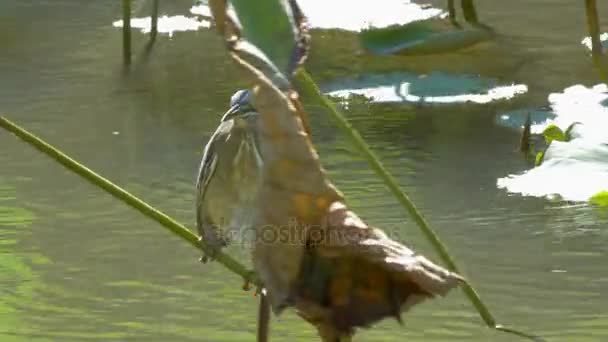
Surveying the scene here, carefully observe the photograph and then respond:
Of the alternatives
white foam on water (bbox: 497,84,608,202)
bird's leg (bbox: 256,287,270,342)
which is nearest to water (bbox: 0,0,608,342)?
white foam on water (bbox: 497,84,608,202)

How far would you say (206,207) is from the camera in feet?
4.67

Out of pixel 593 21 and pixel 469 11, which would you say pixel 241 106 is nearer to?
pixel 593 21

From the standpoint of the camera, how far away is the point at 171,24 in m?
4.01

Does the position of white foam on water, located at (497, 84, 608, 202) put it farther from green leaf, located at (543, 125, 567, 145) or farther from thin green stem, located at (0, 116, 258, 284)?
thin green stem, located at (0, 116, 258, 284)

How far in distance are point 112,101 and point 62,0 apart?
4.09ft

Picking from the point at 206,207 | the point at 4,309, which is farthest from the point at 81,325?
the point at 206,207

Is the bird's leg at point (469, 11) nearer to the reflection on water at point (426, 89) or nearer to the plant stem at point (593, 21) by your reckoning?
the reflection on water at point (426, 89)

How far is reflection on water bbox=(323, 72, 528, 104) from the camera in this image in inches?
119

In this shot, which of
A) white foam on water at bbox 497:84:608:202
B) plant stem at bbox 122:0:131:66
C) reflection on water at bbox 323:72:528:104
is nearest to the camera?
white foam on water at bbox 497:84:608:202

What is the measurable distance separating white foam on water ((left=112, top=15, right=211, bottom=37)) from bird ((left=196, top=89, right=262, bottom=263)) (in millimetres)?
2527

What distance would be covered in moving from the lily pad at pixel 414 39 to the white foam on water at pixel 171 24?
0.83 metres

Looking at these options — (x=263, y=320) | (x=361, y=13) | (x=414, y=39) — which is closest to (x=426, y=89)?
(x=414, y=39)

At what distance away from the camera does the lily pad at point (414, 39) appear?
3.19 m

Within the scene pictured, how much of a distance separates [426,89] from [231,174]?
1694mm
